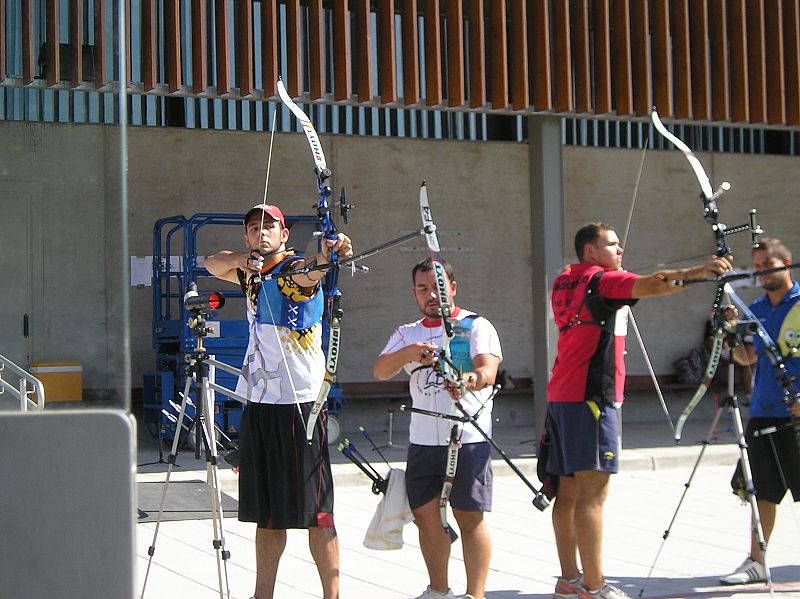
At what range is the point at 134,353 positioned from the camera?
11.5 meters

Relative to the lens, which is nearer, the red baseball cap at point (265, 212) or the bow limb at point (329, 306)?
the bow limb at point (329, 306)

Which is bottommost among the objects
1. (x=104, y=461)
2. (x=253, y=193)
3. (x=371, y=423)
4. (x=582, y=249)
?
(x=371, y=423)

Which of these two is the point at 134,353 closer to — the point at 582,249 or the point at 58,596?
the point at 582,249

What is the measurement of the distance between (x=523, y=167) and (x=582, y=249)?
853cm

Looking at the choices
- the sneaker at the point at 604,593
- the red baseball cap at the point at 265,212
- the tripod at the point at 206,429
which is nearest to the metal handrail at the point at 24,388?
the tripod at the point at 206,429

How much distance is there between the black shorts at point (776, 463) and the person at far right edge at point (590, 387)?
1.23 meters

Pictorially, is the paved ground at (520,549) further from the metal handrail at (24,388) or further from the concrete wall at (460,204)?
the concrete wall at (460,204)

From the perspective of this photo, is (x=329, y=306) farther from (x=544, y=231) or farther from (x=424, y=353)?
(x=544, y=231)

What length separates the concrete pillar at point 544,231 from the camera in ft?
31.6

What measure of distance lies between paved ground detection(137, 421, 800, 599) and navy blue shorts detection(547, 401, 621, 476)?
3.23ft

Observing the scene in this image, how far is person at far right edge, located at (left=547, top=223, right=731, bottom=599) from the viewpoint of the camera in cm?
461

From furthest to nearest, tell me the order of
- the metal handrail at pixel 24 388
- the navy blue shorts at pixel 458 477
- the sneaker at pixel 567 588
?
the sneaker at pixel 567 588 < the navy blue shorts at pixel 458 477 < the metal handrail at pixel 24 388

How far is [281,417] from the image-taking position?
4.31 m

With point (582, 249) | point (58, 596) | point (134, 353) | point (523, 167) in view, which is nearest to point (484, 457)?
point (582, 249)
